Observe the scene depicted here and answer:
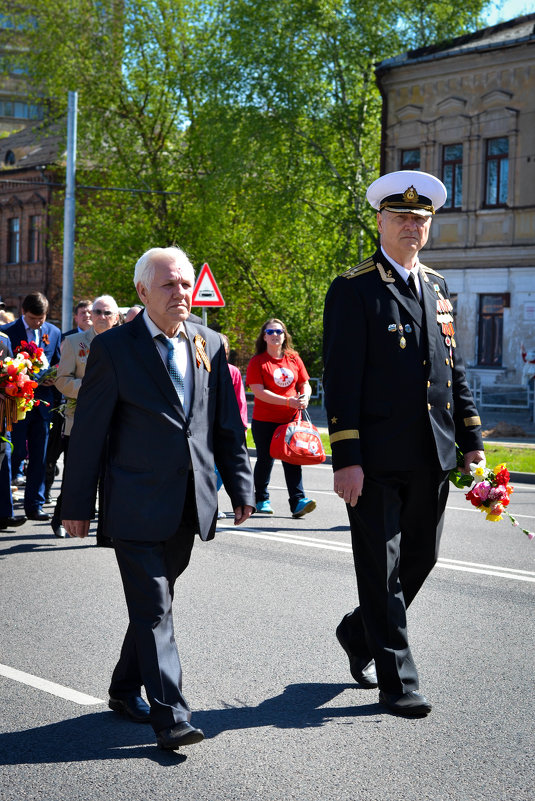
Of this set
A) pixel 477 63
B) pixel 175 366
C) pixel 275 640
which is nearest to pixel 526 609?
pixel 275 640

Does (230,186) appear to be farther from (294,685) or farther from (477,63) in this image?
(294,685)

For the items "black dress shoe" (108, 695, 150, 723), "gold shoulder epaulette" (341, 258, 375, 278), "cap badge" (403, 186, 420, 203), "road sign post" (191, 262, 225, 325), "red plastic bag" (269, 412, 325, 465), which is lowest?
"black dress shoe" (108, 695, 150, 723)

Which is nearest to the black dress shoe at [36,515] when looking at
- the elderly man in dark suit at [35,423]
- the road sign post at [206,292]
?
the elderly man in dark suit at [35,423]

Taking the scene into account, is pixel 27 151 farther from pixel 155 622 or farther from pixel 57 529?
pixel 155 622

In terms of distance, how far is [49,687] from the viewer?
17.4ft

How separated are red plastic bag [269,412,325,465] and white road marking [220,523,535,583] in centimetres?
75

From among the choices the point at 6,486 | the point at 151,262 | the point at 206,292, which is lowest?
the point at 6,486

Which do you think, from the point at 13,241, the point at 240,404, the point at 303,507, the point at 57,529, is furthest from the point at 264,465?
the point at 13,241

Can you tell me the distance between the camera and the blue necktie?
15.2ft

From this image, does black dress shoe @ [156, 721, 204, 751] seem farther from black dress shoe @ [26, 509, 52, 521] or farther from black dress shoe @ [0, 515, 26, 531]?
black dress shoe @ [26, 509, 52, 521]

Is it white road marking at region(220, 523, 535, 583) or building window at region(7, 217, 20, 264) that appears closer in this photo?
white road marking at region(220, 523, 535, 583)

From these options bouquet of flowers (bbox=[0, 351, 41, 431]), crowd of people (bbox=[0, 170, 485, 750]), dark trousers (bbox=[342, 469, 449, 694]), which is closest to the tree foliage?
bouquet of flowers (bbox=[0, 351, 41, 431])

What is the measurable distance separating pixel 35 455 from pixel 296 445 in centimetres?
244

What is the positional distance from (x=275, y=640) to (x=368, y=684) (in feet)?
3.00
